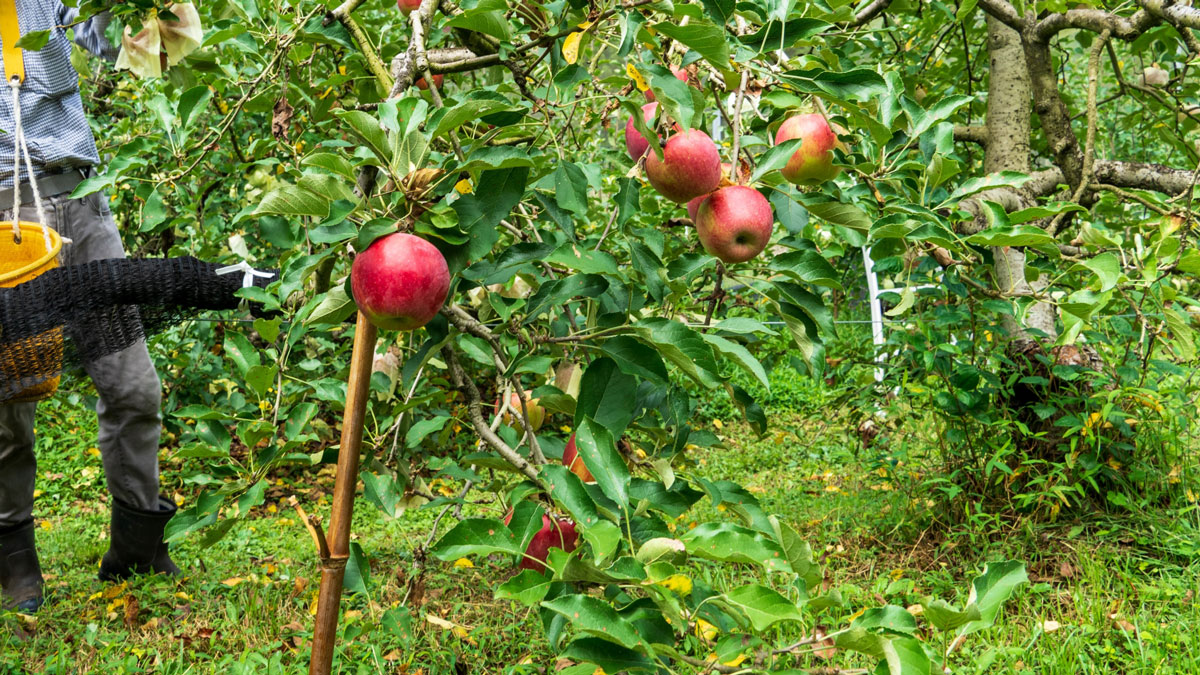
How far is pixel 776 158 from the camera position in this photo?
41.9 inches

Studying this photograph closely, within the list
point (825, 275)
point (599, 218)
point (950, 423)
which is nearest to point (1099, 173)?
point (950, 423)

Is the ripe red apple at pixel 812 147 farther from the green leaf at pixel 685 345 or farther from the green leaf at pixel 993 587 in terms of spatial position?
the green leaf at pixel 993 587

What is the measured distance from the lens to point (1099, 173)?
2348mm

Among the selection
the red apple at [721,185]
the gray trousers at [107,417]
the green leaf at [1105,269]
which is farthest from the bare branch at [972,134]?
the gray trousers at [107,417]

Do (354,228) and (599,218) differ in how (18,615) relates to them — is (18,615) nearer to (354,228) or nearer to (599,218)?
(354,228)

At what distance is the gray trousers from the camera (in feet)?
7.80

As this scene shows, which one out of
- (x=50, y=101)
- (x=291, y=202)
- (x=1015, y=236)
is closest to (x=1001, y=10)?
(x=1015, y=236)

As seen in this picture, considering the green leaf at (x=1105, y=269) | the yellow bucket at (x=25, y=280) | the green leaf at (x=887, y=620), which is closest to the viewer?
the green leaf at (x=887, y=620)

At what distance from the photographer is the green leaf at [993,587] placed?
0.87m

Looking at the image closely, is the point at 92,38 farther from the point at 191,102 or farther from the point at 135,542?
the point at 135,542

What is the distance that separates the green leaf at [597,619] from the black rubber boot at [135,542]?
7.12 feet

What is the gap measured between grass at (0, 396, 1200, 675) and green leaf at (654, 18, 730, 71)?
86 cm

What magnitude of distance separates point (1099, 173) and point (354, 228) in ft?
7.06

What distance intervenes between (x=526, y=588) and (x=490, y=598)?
5.52ft
